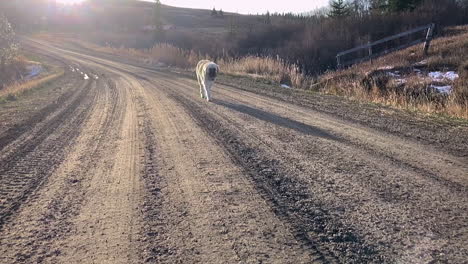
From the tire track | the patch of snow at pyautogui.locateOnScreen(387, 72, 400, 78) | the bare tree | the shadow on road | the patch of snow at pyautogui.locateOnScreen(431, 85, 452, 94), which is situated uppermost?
the bare tree

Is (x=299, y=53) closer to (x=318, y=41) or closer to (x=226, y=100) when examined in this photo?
(x=318, y=41)

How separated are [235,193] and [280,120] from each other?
13.8ft

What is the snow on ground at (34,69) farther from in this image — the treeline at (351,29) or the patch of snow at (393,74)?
the patch of snow at (393,74)

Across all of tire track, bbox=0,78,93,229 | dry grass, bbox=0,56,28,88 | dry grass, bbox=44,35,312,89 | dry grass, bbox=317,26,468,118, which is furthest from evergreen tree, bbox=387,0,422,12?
tire track, bbox=0,78,93,229

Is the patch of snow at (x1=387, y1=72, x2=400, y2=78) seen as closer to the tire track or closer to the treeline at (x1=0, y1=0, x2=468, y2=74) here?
the treeline at (x1=0, y1=0, x2=468, y2=74)

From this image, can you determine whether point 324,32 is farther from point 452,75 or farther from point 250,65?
point 452,75

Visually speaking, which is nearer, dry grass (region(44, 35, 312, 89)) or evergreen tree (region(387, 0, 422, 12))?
dry grass (region(44, 35, 312, 89))

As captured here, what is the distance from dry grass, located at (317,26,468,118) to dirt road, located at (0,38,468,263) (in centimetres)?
294

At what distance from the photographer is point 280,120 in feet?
27.1

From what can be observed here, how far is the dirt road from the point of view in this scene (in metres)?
3.13

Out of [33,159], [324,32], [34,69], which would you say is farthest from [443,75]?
[34,69]

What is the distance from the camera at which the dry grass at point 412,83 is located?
403 inches

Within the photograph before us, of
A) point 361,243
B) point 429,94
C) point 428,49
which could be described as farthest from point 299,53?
point 361,243

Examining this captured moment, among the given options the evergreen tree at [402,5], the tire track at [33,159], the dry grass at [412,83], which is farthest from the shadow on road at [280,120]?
the evergreen tree at [402,5]
